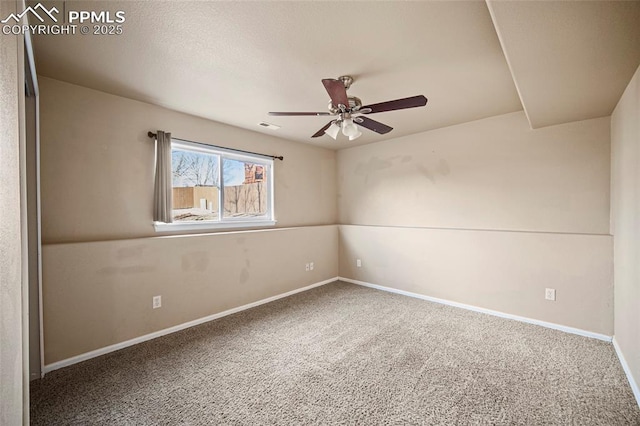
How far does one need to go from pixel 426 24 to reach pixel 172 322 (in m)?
3.56

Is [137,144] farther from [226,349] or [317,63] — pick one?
[226,349]

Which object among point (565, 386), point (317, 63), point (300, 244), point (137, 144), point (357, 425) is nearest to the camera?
point (357, 425)

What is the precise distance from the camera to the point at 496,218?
12.0ft

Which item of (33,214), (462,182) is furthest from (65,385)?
(462,182)

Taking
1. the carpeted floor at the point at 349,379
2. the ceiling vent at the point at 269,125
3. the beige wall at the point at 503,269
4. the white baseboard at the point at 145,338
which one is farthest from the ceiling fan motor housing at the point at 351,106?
the white baseboard at the point at 145,338

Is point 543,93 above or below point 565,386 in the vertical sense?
above

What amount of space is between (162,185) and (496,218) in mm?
4069

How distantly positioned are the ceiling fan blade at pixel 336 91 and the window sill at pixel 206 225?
2.22 metres

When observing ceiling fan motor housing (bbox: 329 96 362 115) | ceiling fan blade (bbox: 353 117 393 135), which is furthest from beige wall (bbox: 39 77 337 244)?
ceiling fan blade (bbox: 353 117 393 135)

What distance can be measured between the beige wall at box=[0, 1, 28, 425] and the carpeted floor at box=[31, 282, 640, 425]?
1.05m

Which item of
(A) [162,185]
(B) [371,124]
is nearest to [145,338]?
(A) [162,185]

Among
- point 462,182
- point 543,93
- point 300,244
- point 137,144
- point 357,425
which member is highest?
point 543,93

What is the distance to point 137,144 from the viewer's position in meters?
3.00

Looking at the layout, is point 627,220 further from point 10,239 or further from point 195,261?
point 195,261
